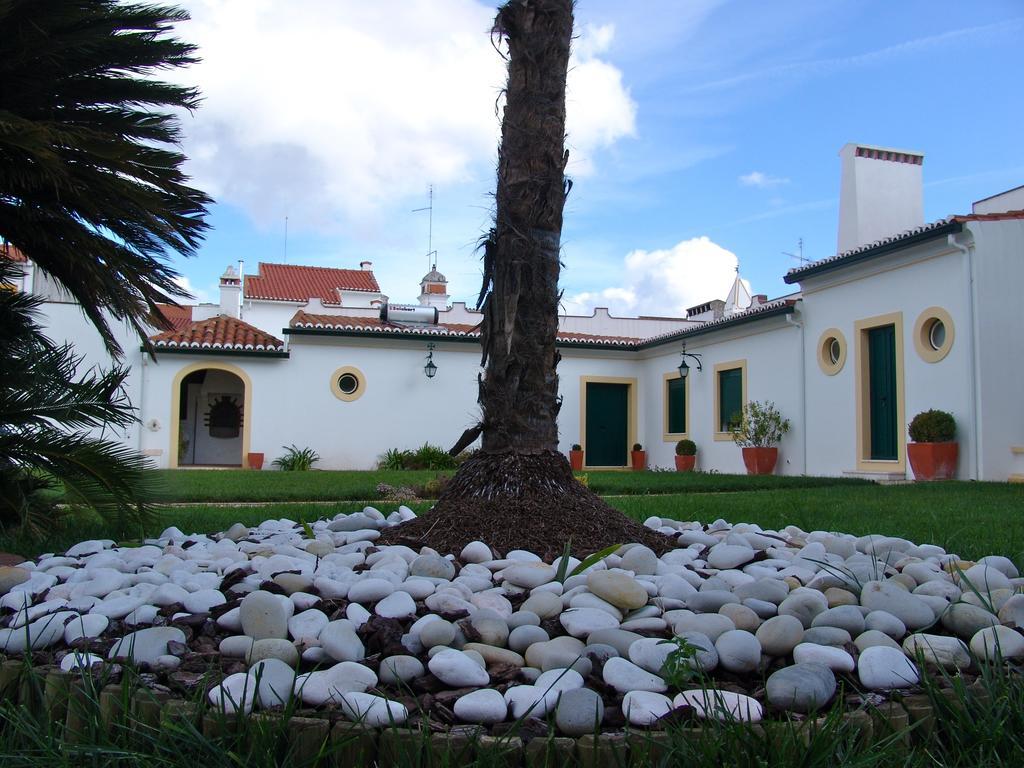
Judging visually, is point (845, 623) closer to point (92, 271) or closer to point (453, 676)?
point (453, 676)

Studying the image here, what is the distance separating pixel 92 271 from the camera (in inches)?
159

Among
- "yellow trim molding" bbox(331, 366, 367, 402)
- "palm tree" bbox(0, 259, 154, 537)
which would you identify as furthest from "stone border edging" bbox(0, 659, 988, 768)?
"yellow trim molding" bbox(331, 366, 367, 402)

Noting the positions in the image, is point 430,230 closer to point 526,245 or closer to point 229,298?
point 229,298

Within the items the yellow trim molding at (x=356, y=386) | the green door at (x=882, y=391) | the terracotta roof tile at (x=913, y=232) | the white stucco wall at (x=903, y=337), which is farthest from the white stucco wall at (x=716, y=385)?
the yellow trim molding at (x=356, y=386)

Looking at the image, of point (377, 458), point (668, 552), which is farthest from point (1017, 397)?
point (377, 458)

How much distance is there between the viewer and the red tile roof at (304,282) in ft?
102

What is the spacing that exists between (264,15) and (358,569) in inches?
196

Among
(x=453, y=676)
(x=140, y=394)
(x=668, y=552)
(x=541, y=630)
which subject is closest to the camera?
(x=453, y=676)

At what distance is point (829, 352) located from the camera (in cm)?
1355

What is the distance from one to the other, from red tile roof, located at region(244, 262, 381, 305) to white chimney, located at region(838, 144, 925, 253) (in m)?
20.5

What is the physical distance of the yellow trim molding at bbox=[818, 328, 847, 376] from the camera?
13070mm

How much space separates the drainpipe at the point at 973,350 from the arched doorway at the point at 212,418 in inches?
728

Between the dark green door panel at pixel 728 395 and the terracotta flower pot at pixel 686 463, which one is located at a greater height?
the dark green door panel at pixel 728 395

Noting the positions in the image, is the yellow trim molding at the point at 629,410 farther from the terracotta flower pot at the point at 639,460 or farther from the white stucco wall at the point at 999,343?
the white stucco wall at the point at 999,343
